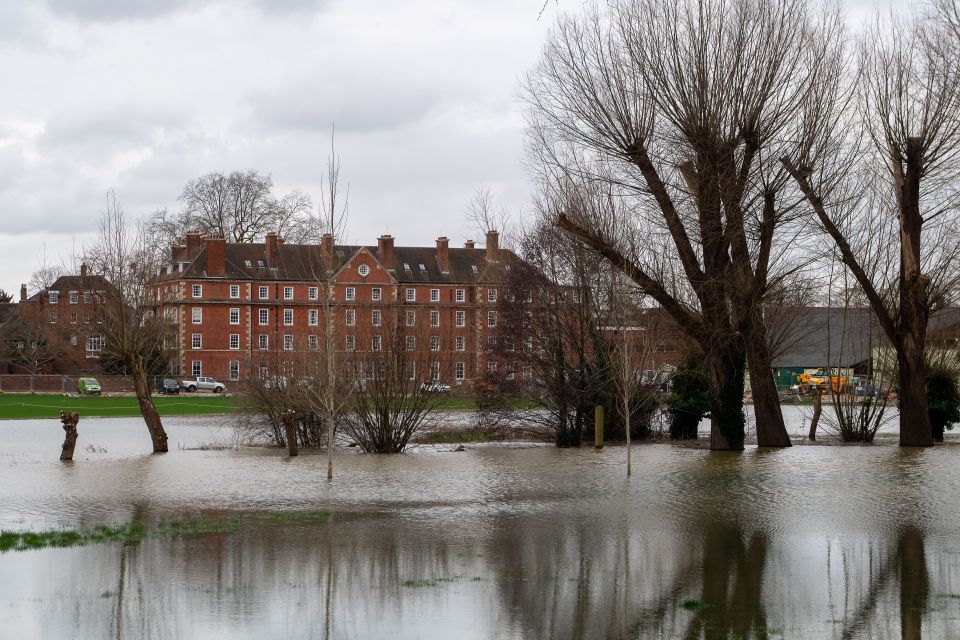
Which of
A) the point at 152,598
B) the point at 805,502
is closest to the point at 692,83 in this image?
the point at 805,502

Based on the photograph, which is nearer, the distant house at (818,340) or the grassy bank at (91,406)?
the distant house at (818,340)

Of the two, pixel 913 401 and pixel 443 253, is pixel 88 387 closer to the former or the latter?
pixel 443 253

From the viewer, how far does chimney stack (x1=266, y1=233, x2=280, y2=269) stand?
3659 inches

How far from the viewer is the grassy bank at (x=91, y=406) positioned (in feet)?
175

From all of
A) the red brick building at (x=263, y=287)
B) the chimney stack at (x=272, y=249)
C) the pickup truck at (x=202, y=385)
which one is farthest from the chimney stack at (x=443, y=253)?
the pickup truck at (x=202, y=385)

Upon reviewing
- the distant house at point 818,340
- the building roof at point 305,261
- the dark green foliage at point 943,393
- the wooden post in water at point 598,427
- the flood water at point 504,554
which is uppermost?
the building roof at point 305,261

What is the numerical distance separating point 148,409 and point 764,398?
16764 millimetres

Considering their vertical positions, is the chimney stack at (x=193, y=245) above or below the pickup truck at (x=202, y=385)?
above

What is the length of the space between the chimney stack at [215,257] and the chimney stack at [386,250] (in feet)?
50.1

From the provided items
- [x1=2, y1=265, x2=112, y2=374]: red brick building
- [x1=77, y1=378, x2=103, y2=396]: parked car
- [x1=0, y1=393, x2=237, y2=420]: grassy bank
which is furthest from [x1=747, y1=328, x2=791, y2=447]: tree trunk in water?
[x1=2, y1=265, x2=112, y2=374]: red brick building

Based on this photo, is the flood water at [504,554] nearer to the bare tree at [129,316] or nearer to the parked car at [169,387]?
the bare tree at [129,316]

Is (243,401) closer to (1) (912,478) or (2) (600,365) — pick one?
(2) (600,365)

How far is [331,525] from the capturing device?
53.4ft

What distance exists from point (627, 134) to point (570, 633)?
60.7 ft
